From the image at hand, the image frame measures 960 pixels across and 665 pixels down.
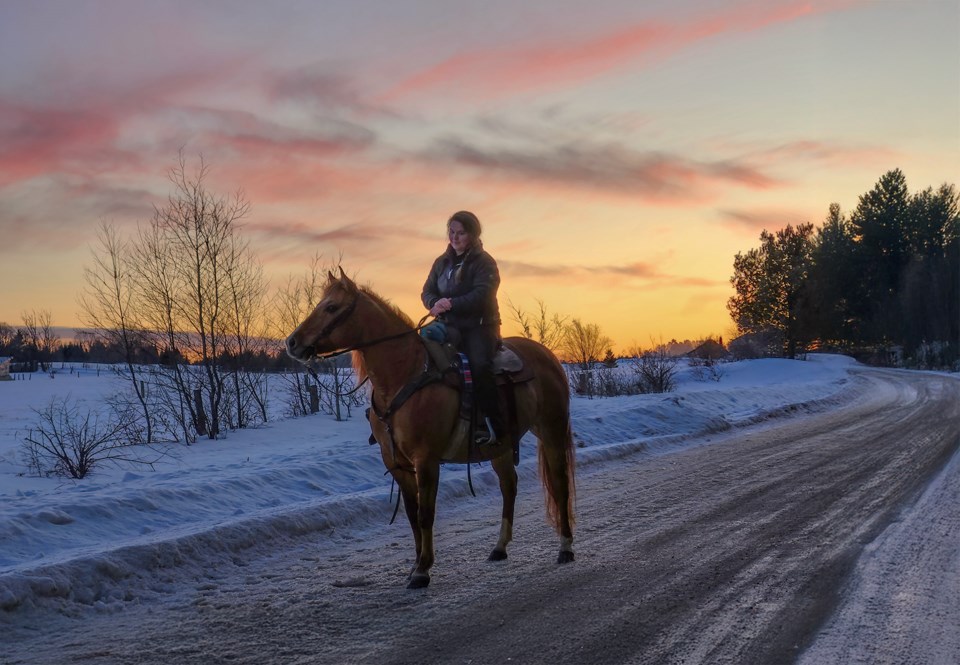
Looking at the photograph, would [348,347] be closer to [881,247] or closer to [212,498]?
[212,498]

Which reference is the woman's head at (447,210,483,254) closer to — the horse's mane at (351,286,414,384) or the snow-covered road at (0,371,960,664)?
the horse's mane at (351,286,414,384)

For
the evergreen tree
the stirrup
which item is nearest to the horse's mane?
the stirrup

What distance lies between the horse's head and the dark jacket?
803 millimetres

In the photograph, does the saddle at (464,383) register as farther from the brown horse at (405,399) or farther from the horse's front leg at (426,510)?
the horse's front leg at (426,510)

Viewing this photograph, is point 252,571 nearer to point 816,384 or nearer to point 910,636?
point 910,636

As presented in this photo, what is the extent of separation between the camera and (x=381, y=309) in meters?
6.03

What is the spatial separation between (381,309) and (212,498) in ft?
14.2

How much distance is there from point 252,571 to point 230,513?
2182mm

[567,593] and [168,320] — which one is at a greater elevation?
[168,320]

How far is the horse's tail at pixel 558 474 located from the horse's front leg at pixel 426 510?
132cm

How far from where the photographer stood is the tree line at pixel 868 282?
60.4m

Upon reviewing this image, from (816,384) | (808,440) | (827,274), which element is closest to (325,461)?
Answer: (808,440)

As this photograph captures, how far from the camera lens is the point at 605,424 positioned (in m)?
16.1

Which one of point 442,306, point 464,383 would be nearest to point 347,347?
point 442,306
